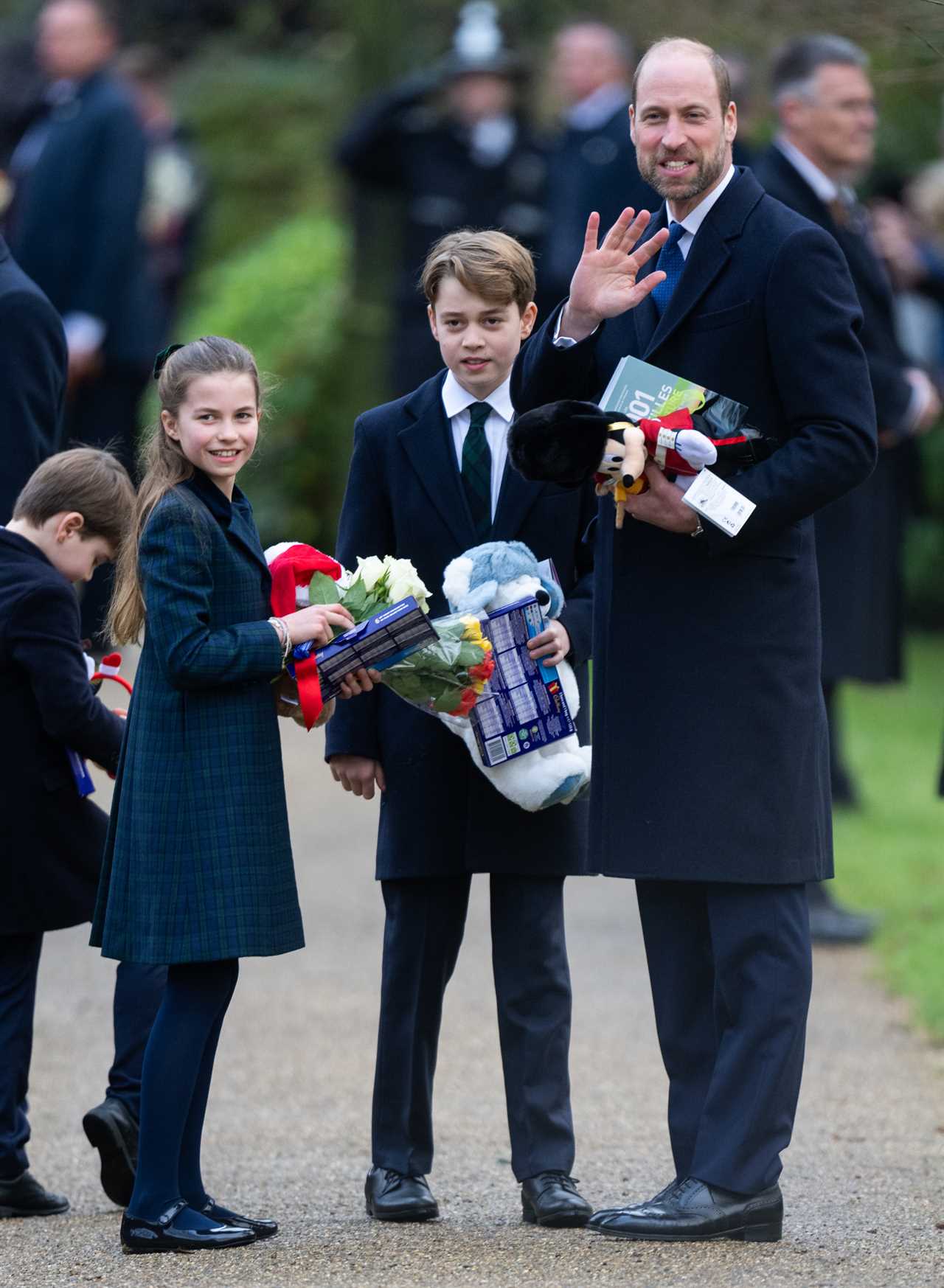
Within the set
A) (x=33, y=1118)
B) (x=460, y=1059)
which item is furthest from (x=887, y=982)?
(x=33, y=1118)

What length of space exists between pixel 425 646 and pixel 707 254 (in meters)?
0.83

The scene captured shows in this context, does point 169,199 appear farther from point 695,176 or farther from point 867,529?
point 695,176

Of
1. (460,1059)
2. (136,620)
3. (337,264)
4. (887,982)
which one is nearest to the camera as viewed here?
(136,620)

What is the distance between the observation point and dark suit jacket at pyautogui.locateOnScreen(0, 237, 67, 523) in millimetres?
4895

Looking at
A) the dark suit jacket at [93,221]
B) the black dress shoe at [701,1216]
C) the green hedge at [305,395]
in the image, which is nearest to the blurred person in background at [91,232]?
the dark suit jacket at [93,221]

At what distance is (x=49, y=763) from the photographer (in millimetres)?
4375

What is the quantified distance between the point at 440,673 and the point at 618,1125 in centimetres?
156

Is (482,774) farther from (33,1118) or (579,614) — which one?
(33,1118)

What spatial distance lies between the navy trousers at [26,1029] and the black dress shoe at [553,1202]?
2.51 feet

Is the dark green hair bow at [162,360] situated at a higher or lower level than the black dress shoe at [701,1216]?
higher

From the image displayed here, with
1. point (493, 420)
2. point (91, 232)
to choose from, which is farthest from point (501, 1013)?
point (91, 232)

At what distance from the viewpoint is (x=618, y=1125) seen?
510 centimetres

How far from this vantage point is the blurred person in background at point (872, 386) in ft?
20.8

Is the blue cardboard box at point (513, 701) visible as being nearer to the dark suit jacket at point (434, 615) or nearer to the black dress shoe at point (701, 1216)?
the dark suit jacket at point (434, 615)
